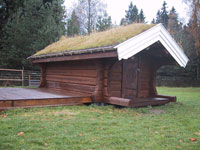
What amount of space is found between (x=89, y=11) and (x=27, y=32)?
365 inches

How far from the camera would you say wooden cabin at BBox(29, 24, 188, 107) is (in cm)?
805

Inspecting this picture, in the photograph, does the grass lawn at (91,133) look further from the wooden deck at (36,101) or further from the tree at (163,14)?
the tree at (163,14)

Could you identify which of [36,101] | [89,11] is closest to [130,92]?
[36,101]

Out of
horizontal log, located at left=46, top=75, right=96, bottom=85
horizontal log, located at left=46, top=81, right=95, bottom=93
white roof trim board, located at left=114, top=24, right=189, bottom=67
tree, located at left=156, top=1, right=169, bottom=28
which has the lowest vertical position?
horizontal log, located at left=46, top=81, right=95, bottom=93

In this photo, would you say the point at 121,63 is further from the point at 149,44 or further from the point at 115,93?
the point at 149,44

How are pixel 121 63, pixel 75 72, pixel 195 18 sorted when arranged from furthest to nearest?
pixel 195 18 < pixel 75 72 < pixel 121 63

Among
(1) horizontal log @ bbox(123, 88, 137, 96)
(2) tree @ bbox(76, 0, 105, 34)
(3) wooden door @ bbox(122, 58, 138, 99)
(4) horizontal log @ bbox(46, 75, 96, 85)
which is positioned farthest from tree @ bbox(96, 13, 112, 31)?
(1) horizontal log @ bbox(123, 88, 137, 96)

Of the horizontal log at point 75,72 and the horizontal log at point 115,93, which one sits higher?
the horizontal log at point 75,72

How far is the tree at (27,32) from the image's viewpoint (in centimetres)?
2102

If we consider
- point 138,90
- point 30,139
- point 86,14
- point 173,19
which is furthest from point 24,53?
point 173,19

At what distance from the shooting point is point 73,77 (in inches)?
421

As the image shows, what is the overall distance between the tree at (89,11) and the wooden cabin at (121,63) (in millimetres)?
17489

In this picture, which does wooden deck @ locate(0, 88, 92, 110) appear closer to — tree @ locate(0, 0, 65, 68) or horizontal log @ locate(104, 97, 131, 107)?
horizontal log @ locate(104, 97, 131, 107)

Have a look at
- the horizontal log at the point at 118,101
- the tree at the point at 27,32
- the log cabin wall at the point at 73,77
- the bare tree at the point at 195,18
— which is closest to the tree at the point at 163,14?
the bare tree at the point at 195,18
